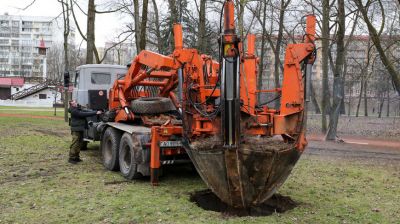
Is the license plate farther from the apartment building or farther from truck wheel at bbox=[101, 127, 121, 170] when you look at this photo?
the apartment building

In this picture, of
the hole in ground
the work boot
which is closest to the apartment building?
the work boot

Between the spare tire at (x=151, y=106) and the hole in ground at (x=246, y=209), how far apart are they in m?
2.90

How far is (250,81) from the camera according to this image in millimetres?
8594

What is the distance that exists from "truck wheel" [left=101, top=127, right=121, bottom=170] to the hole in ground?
2.84 meters

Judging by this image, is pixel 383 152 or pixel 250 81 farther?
pixel 383 152

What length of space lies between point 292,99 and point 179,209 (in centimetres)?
266

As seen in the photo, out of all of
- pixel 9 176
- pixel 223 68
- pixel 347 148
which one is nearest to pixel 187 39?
pixel 347 148

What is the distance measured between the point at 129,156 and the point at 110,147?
3.97 feet

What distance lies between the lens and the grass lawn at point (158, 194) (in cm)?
700

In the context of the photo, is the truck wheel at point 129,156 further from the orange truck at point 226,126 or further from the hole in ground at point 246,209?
the hole in ground at point 246,209

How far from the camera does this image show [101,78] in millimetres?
14500

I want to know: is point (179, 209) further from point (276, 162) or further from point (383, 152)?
point (383, 152)

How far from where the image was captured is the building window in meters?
14.4

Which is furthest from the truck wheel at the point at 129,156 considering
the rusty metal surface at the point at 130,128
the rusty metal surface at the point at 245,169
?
the rusty metal surface at the point at 245,169
